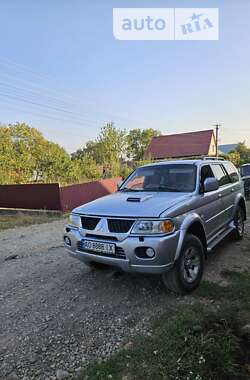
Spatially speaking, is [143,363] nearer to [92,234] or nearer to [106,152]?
[92,234]

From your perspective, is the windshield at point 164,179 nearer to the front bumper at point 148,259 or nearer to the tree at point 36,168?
the front bumper at point 148,259

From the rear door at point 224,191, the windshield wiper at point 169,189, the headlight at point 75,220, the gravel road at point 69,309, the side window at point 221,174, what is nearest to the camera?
the gravel road at point 69,309

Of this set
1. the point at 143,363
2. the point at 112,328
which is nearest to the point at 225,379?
the point at 143,363

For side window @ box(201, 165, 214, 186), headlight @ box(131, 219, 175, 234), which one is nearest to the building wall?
side window @ box(201, 165, 214, 186)

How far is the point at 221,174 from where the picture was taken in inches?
203

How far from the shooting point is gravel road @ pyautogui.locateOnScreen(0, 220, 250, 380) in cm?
245

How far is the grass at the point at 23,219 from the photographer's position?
30.7 feet

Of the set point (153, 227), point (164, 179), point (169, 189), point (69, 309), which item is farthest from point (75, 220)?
point (164, 179)

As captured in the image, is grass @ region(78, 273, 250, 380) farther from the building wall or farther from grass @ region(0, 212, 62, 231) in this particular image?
the building wall

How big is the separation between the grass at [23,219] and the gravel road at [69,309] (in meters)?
4.35

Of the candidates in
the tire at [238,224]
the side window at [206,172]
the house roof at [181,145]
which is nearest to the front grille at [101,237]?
the side window at [206,172]

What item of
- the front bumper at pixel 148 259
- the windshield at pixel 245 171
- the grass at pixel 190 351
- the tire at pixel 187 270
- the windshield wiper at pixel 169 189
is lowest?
the grass at pixel 190 351

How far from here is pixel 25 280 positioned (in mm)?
4242

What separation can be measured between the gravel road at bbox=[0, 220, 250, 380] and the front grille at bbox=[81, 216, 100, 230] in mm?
917
